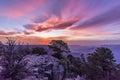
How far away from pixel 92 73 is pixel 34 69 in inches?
277

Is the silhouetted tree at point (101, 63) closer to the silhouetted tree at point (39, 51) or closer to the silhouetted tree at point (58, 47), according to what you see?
the silhouetted tree at point (58, 47)

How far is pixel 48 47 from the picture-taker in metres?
28.0

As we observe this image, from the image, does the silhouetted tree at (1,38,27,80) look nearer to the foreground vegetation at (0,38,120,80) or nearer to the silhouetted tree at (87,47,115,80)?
the foreground vegetation at (0,38,120,80)

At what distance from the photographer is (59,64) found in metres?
23.5

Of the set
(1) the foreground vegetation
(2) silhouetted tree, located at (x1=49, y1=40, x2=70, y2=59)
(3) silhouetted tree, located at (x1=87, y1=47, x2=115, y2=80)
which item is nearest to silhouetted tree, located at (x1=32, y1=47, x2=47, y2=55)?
(1) the foreground vegetation

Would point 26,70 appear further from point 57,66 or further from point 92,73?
point 92,73

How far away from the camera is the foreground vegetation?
20.7 meters

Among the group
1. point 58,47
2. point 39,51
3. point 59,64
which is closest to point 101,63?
point 58,47

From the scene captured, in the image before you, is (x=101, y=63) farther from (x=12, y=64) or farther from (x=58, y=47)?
(x=12, y=64)

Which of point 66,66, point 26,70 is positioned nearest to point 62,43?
point 66,66

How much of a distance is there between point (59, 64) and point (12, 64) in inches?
179

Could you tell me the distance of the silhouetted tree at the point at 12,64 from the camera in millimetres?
20330

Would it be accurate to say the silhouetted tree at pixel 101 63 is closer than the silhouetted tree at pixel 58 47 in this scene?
Yes

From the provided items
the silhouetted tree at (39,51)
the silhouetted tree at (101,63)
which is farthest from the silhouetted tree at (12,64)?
the silhouetted tree at (101,63)
